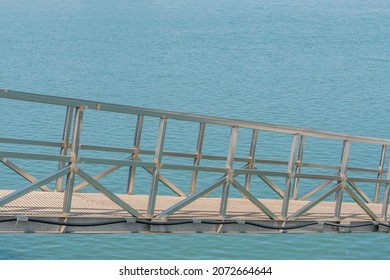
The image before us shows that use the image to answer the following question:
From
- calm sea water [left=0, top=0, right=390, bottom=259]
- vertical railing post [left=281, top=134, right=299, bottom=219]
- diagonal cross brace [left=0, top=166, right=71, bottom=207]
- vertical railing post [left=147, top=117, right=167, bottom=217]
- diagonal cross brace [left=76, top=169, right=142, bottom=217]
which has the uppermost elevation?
calm sea water [left=0, top=0, right=390, bottom=259]

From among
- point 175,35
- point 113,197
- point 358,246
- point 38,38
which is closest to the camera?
point 113,197

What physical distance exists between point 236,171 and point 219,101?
19.8 m

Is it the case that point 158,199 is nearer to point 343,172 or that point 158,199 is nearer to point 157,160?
point 157,160

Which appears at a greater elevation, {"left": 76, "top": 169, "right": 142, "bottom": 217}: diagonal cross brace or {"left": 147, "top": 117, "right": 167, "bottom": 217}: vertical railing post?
{"left": 147, "top": 117, "right": 167, "bottom": 217}: vertical railing post

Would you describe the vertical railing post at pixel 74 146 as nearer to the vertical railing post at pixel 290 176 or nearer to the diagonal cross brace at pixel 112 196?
the diagonal cross brace at pixel 112 196

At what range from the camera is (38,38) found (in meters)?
42.8

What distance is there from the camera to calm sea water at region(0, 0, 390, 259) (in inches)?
597

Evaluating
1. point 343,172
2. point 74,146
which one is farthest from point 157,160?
point 343,172

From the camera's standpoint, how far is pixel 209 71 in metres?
35.7

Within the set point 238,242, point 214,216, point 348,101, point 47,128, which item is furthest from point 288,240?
point 348,101

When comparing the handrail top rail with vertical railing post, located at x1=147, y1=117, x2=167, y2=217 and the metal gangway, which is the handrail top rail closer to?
the metal gangway

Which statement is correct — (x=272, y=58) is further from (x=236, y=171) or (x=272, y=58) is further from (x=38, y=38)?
(x=236, y=171)

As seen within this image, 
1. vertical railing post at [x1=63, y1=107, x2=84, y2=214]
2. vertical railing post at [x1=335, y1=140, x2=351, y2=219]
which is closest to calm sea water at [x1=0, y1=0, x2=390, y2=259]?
vertical railing post at [x1=335, y1=140, x2=351, y2=219]

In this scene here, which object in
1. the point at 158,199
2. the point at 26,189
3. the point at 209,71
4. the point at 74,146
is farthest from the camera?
the point at 209,71
